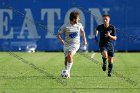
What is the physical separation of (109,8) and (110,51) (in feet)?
60.4

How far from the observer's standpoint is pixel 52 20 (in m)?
37.2

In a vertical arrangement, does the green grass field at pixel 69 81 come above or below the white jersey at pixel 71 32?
below

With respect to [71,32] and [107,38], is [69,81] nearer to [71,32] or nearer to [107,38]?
[71,32]

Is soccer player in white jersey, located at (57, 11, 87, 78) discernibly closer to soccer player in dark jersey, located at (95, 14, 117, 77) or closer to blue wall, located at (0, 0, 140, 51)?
soccer player in dark jersey, located at (95, 14, 117, 77)

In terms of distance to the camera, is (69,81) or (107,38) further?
(107,38)

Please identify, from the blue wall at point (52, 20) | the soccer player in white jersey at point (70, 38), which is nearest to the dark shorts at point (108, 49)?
the soccer player in white jersey at point (70, 38)

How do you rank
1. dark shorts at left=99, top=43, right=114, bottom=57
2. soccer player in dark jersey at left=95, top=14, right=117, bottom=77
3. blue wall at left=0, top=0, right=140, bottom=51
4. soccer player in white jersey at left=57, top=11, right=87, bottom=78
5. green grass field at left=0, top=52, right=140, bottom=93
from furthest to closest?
1. blue wall at left=0, top=0, right=140, bottom=51
2. dark shorts at left=99, top=43, right=114, bottom=57
3. soccer player in dark jersey at left=95, top=14, right=117, bottom=77
4. soccer player in white jersey at left=57, top=11, right=87, bottom=78
5. green grass field at left=0, top=52, right=140, bottom=93

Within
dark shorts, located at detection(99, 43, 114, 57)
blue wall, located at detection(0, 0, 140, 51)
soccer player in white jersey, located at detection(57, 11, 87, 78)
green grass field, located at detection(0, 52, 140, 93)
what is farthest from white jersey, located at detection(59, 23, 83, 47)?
blue wall, located at detection(0, 0, 140, 51)

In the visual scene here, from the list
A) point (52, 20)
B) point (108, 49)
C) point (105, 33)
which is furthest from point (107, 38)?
point (52, 20)

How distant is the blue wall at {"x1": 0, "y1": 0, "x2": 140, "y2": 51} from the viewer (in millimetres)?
36938

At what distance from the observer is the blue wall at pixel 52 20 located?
36.9 m

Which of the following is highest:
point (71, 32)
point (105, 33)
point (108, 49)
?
point (71, 32)

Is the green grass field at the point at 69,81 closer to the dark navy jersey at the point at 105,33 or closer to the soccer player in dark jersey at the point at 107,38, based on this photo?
the soccer player in dark jersey at the point at 107,38

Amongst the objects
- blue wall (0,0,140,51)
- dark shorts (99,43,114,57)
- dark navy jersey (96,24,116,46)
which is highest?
dark navy jersey (96,24,116,46)
